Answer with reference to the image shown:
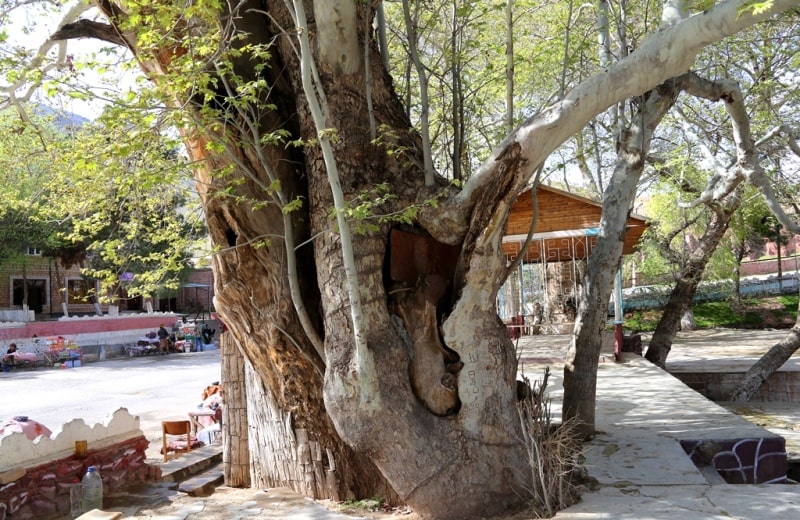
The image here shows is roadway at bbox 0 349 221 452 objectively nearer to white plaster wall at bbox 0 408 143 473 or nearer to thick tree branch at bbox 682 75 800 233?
white plaster wall at bbox 0 408 143 473

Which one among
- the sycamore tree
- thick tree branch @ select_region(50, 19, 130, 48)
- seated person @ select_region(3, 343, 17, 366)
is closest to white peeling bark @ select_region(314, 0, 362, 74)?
the sycamore tree

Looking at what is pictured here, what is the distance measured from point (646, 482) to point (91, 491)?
539 centimetres

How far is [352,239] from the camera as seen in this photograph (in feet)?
18.8

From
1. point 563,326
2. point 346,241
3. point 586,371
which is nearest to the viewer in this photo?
point 346,241

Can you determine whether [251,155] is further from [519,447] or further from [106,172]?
[519,447]

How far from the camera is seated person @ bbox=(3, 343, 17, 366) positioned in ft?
76.4

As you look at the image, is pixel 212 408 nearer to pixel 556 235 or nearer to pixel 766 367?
pixel 556 235

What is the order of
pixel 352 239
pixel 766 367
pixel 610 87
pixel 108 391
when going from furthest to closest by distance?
pixel 108 391
pixel 766 367
pixel 352 239
pixel 610 87

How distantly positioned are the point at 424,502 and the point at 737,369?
12.2 metres

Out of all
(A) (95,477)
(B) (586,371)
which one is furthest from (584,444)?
(A) (95,477)

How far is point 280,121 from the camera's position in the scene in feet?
21.1

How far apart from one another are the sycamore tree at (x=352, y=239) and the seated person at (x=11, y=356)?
66.9 feet

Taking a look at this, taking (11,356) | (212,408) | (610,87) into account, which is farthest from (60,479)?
(11,356)

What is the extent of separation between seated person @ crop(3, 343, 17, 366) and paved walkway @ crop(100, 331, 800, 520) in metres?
20.0
